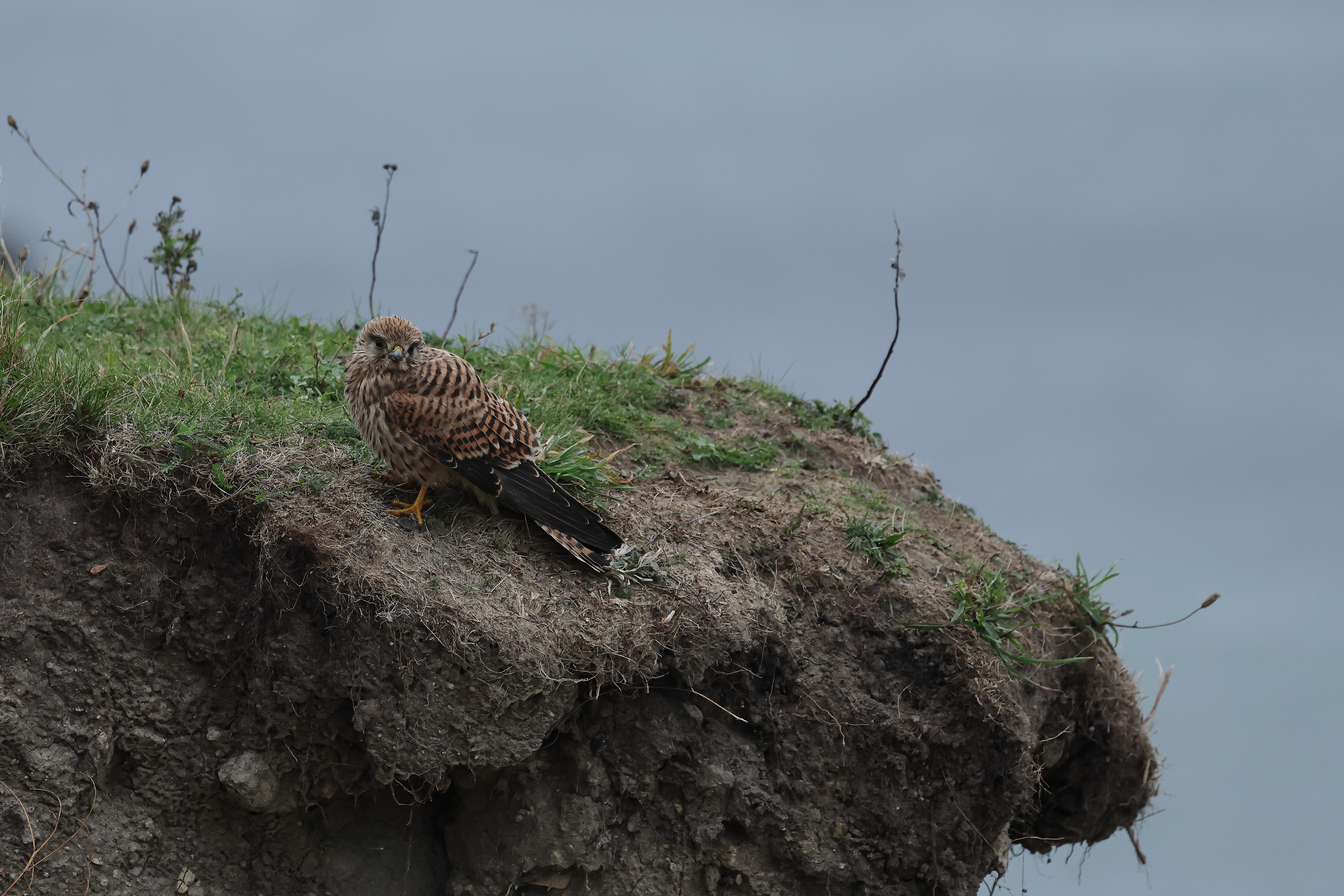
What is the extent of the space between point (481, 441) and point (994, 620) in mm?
3263

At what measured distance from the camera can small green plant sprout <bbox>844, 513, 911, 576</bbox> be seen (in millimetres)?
6539

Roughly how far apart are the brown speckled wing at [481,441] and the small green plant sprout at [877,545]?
172 centimetres

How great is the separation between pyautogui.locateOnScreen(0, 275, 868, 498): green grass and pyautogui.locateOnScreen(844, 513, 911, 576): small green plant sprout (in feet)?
3.43

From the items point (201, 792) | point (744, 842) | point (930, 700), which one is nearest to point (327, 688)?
point (201, 792)

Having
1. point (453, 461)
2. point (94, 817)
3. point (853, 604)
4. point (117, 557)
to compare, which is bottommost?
point (94, 817)

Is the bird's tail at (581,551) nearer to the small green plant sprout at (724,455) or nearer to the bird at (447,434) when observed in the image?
the bird at (447,434)

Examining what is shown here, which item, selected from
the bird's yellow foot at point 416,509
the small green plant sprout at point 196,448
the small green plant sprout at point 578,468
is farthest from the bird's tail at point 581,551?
the small green plant sprout at point 196,448

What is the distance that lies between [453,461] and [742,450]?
286 centimetres

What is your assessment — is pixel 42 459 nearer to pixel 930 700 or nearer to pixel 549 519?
pixel 549 519

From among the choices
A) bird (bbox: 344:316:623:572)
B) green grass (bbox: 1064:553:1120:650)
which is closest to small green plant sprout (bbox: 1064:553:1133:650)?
green grass (bbox: 1064:553:1120:650)

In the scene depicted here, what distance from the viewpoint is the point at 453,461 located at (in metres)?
5.26

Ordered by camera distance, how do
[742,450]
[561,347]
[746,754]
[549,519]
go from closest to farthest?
[549,519] < [746,754] < [742,450] < [561,347]

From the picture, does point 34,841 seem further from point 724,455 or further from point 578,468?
point 724,455

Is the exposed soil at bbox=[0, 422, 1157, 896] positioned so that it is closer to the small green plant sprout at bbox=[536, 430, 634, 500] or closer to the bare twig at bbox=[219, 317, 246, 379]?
the small green plant sprout at bbox=[536, 430, 634, 500]
